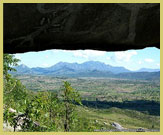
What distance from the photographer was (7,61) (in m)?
9.89

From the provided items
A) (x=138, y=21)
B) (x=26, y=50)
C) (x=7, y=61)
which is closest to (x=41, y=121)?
(x=7, y=61)

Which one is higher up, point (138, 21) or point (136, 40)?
point (138, 21)

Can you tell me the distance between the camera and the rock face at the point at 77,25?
2.53 metres

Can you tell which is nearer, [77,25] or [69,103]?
[77,25]

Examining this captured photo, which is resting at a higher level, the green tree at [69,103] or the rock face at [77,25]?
the rock face at [77,25]

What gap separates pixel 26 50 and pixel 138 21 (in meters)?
1.36

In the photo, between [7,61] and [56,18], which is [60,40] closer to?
[56,18]

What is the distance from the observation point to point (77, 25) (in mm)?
2652

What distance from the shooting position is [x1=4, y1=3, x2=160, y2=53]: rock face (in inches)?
99.7

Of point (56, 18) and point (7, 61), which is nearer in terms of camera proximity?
point (56, 18)

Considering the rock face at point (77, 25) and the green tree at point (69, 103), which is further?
the green tree at point (69, 103)

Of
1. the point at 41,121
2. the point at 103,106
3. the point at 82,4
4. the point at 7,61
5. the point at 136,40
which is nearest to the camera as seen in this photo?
the point at 82,4

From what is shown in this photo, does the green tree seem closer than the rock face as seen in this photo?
No

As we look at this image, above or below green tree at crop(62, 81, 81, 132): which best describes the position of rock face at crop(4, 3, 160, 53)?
above
